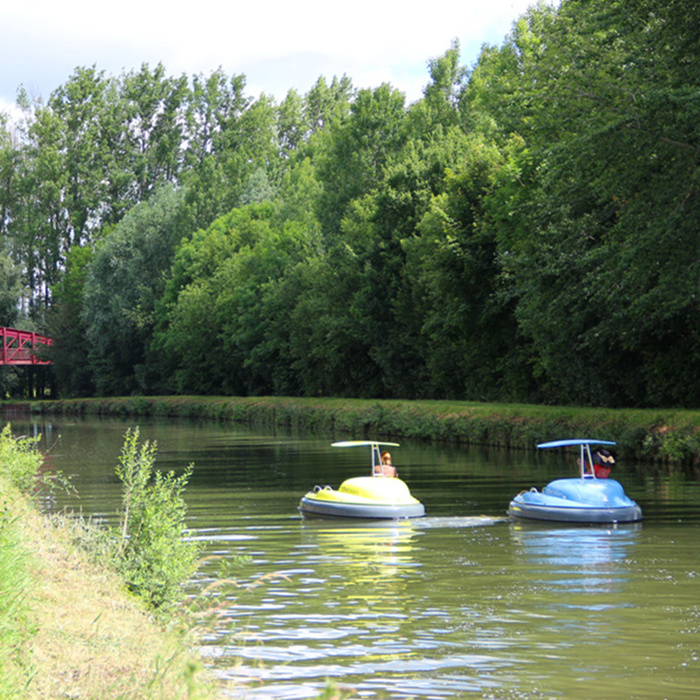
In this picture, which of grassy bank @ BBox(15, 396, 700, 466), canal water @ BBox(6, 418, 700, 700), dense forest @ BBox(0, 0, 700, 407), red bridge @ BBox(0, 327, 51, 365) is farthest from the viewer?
red bridge @ BBox(0, 327, 51, 365)

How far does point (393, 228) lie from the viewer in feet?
186

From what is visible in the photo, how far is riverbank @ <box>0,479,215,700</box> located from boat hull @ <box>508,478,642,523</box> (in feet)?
32.4

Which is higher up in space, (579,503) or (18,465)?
(18,465)

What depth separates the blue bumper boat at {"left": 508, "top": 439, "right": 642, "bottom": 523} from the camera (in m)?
18.9

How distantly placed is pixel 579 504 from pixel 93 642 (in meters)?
12.3

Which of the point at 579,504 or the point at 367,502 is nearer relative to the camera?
the point at 579,504

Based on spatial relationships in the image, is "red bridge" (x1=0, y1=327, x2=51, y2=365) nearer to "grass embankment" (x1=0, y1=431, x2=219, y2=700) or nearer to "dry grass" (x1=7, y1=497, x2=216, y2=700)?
"dry grass" (x1=7, y1=497, x2=216, y2=700)

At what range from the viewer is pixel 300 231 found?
2921 inches

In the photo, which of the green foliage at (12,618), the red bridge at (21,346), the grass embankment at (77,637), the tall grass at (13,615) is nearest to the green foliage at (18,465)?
the grass embankment at (77,637)

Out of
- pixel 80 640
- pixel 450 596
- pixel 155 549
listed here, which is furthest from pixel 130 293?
pixel 80 640

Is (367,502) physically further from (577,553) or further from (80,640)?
(80,640)

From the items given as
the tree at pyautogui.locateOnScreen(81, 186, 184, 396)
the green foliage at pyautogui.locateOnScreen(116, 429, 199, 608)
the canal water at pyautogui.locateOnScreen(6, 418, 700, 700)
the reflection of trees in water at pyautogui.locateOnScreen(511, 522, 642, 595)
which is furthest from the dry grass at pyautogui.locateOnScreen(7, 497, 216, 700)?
the tree at pyautogui.locateOnScreen(81, 186, 184, 396)

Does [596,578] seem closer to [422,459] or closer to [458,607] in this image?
[458,607]

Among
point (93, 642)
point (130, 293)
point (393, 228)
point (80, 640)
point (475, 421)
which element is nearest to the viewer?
point (93, 642)
